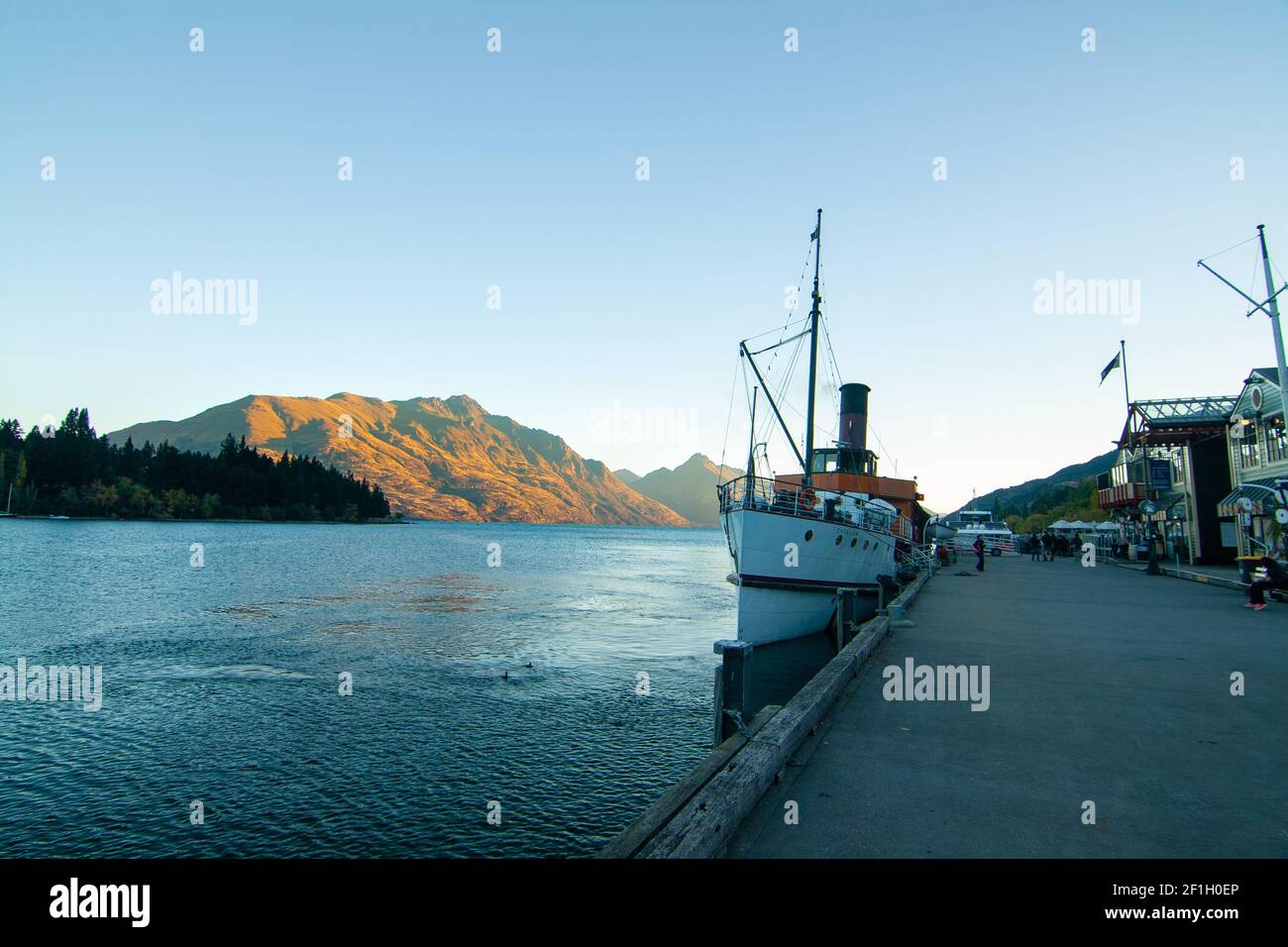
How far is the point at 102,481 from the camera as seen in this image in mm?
141000

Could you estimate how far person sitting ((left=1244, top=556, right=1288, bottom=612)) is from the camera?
18.9 m

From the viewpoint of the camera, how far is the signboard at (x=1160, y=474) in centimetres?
4297

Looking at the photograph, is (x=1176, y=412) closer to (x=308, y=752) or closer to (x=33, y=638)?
(x=308, y=752)

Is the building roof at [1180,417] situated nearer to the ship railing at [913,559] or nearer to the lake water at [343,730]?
the ship railing at [913,559]

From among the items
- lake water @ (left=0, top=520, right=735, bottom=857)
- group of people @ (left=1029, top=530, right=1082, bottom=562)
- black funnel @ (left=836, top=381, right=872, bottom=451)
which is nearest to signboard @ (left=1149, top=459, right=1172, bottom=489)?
group of people @ (left=1029, top=530, right=1082, bottom=562)

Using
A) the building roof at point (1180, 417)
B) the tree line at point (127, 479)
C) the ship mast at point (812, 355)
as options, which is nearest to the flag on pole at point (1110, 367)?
the building roof at point (1180, 417)

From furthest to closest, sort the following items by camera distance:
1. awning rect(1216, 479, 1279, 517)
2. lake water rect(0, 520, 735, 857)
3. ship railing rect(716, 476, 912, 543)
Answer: awning rect(1216, 479, 1279, 517), ship railing rect(716, 476, 912, 543), lake water rect(0, 520, 735, 857)

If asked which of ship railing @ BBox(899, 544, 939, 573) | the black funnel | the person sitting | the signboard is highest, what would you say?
the black funnel

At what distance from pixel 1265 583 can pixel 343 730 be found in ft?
83.1

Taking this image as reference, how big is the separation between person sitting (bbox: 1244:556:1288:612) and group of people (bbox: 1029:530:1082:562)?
3550cm

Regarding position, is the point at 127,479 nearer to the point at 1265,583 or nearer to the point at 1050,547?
the point at 1050,547

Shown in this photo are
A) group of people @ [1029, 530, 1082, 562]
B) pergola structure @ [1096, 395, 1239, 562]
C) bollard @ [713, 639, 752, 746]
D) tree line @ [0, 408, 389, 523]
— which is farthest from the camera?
tree line @ [0, 408, 389, 523]

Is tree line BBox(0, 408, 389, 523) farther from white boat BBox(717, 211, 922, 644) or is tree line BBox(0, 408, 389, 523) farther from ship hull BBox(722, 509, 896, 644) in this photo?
ship hull BBox(722, 509, 896, 644)

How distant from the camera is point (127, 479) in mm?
142500
